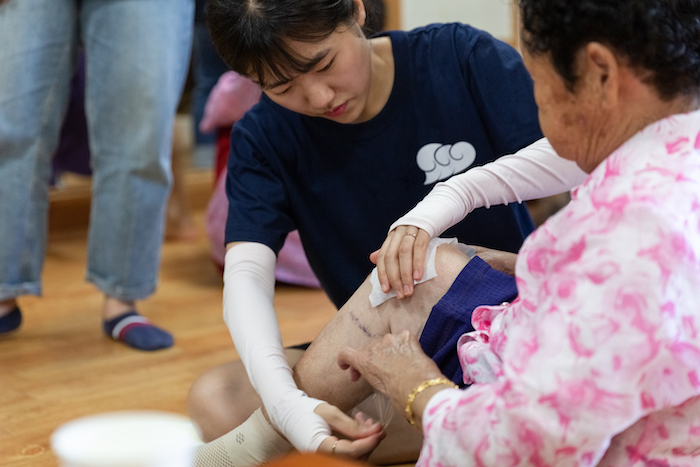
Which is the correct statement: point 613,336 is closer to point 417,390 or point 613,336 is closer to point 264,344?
point 417,390

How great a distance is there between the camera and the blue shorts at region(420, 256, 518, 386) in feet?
2.85

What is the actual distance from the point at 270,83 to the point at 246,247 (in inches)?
9.7

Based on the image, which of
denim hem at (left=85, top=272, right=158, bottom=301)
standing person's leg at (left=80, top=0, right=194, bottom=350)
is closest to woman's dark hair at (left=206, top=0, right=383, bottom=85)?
standing person's leg at (left=80, top=0, right=194, bottom=350)

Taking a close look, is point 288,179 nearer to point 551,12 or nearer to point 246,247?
point 246,247

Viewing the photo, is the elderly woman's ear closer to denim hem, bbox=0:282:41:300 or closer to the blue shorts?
the blue shorts

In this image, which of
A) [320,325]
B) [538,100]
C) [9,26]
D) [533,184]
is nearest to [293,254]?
[320,325]

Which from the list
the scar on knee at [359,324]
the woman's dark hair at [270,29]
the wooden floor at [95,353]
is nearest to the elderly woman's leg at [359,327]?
the scar on knee at [359,324]

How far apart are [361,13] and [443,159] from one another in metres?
0.26

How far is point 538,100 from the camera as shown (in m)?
0.70

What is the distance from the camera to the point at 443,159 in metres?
1.23

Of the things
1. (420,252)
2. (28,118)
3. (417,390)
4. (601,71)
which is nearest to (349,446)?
(417,390)

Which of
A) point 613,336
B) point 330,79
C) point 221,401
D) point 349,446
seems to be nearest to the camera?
point 613,336

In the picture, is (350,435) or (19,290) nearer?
(350,435)

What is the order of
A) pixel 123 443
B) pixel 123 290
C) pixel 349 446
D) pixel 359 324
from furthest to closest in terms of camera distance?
pixel 123 290, pixel 359 324, pixel 349 446, pixel 123 443
